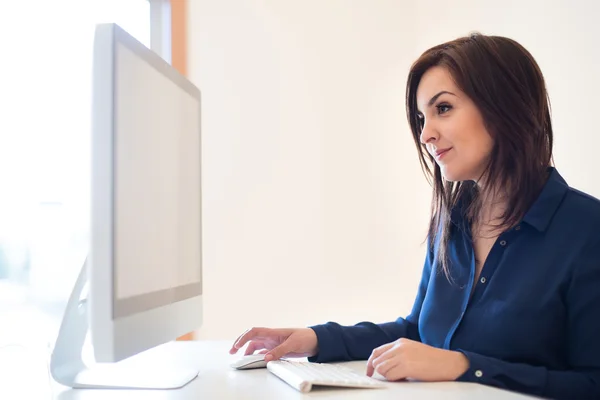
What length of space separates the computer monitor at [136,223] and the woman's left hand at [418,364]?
1.11ft

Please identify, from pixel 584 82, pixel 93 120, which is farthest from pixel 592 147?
pixel 93 120

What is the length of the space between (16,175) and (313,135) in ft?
4.37

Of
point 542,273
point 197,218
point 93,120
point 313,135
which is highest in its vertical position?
point 313,135

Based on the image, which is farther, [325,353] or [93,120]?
[325,353]

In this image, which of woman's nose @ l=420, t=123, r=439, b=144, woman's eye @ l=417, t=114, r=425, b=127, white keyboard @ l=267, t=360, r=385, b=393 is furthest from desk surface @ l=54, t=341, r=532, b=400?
woman's eye @ l=417, t=114, r=425, b=127

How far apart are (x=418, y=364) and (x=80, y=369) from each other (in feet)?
1.91

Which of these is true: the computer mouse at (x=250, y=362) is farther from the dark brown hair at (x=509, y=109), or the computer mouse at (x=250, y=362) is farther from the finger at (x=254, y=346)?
the dark brown hair at (x=509, y=109)

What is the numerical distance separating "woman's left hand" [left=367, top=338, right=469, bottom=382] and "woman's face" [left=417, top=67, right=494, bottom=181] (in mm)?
497

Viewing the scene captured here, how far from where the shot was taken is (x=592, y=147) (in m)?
2.02

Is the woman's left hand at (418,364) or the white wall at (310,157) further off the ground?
the white wall at (310,157)

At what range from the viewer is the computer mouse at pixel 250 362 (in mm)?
1214

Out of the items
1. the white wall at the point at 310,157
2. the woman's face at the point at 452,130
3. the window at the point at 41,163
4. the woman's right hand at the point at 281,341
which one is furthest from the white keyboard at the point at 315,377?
the white wall at the point at 310,157

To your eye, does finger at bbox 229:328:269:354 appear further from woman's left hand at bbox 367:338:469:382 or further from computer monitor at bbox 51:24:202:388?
woman's left hand at bbox 367:338:469:382

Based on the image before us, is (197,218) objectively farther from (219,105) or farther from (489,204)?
(219,105)
